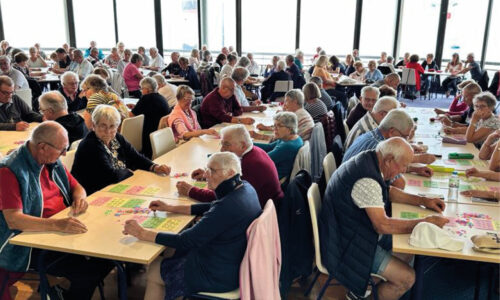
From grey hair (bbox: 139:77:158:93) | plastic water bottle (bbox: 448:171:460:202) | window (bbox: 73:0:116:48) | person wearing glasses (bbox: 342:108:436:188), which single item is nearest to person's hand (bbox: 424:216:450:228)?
plastic water bottle (bbox: 448:171:460:202)

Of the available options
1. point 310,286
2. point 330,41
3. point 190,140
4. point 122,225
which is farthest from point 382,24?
point 122,225

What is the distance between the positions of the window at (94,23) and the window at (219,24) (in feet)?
10.9

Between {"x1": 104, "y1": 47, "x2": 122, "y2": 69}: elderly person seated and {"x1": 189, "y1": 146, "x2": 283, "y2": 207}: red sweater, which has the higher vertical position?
{"x1": 104, "y1": 47, "x2": 122, "y2": 69}: elderly person seated

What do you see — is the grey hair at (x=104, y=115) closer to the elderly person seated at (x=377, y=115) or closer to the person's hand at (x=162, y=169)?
the person's hand at (x=162, y=169)

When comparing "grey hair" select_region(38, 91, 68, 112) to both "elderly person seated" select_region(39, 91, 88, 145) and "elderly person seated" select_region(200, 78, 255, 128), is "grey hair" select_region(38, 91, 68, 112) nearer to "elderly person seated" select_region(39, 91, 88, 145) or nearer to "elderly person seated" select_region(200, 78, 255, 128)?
"elderly person seated" select_region(39, 91, 88, 145)

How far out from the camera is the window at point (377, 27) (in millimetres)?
13133

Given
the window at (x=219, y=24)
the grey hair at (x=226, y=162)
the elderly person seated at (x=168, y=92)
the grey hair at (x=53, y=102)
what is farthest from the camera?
the window at (x=219, y=24)

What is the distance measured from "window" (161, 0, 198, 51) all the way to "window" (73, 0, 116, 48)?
195 centimetres

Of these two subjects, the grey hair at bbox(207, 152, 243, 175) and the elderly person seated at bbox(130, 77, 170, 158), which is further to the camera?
the elderly person seated at bbox(130, 77, 170, 158)

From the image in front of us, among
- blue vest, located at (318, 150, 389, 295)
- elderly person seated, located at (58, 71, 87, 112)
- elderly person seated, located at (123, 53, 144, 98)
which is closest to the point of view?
blue vest, located at (318, 150, 389, 295)

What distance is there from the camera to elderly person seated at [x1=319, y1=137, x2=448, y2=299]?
2.49m

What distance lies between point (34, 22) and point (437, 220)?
16181 mm

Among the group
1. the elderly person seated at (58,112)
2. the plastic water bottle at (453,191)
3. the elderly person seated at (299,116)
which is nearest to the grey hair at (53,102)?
the elderly person seated at (58,112)

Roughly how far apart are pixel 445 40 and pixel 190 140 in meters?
11.1
